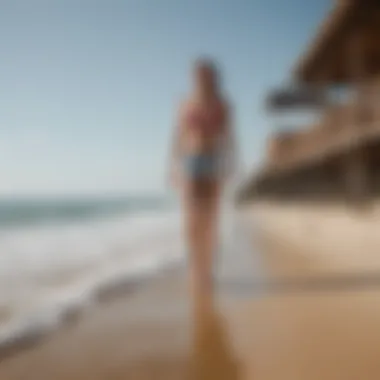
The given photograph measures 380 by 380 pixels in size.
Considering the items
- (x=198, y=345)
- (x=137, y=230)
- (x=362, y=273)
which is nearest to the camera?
(x=198, y=345)

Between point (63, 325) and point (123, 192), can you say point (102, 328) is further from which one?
point (123, 192)

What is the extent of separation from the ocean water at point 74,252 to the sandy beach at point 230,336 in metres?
0.05

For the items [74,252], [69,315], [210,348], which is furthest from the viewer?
[74,252]

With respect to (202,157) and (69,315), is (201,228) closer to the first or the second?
(202,157)

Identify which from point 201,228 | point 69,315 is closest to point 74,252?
point 69,315

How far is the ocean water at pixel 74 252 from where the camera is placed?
2.98 ft

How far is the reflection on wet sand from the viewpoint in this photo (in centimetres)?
81

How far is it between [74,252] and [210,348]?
40 cm

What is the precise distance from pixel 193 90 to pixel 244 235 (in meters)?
0.24

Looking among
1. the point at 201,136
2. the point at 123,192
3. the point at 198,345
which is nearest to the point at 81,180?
the point at 123,192

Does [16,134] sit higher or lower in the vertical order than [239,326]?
higher

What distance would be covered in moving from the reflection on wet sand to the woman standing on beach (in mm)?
31

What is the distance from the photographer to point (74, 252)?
116 cm

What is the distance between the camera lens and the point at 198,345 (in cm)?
87
